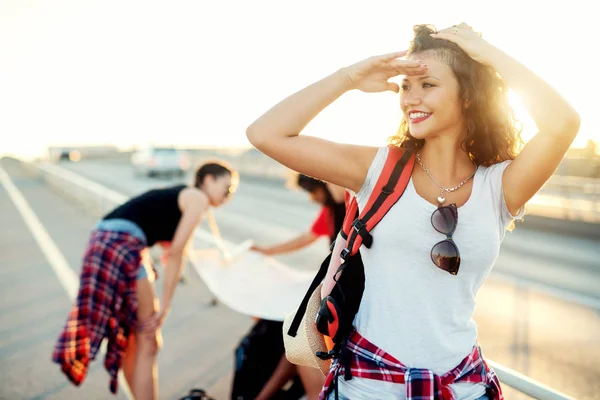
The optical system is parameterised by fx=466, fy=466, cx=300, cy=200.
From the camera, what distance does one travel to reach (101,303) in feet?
9.91

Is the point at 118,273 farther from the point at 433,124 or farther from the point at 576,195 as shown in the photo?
the point at 576,195

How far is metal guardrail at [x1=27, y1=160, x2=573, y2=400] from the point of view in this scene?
189 centimetres

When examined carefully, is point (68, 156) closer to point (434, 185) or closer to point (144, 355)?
point (144, 355)

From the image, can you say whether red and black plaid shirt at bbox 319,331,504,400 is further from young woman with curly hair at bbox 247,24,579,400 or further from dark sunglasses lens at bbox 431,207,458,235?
dark sunglasses lens at bbox 431,207,458,235

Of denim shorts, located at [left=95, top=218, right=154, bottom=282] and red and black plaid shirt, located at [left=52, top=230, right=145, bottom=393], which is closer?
red and black plaid shirt, located at [left=52, top=230, right=145, bottom=393]

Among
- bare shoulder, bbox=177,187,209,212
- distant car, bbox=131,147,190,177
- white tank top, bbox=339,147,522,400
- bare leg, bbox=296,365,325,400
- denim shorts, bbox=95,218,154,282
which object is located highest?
white tank top, bbox=339,147,522,400

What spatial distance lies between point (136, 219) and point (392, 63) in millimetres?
2248

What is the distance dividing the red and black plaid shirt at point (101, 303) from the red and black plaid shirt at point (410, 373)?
76.1 inches

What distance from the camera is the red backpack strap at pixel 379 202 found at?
1.52 metres

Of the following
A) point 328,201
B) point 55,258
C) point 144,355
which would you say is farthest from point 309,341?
point 55,258

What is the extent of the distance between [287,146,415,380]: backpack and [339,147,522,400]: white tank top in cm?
3

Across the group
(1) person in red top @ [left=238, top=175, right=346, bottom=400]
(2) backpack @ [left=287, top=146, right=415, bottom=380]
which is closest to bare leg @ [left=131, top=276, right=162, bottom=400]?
(1) person in red top @ [left=238, top=175, right=346, bottom=400]

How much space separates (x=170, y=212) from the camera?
3301mm

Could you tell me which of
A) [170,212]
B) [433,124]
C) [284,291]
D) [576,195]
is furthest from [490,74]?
[576,195]
